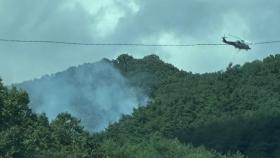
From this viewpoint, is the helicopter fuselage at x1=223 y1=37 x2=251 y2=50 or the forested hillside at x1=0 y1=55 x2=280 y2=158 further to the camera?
the forested hillside at x1=0 y1=55 x2=280 y2=158

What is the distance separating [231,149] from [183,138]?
5.92m

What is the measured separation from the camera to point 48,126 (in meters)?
62.3

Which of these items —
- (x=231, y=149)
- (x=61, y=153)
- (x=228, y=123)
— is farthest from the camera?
(x=228, y=123)

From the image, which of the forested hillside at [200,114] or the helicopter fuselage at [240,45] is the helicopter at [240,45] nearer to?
the helicopter fuselage at [240,45]

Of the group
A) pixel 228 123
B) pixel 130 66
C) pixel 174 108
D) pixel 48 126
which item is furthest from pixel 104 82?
pixel 48 126

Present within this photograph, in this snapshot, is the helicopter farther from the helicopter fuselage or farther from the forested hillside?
the forested hillside

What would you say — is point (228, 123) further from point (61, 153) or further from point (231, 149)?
point (61, 153)

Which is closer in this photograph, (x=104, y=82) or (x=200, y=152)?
(x=200, y=152)

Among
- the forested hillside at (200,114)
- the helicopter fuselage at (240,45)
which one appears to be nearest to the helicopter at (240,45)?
the helicopter fuselage at (240,45)

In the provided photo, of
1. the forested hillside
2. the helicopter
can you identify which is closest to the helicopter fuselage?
the helicopter

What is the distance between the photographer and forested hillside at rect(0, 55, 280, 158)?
94394 mm

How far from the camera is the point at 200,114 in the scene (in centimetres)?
11488

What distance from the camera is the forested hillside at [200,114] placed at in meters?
94.4

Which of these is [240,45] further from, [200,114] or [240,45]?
[200,114]
